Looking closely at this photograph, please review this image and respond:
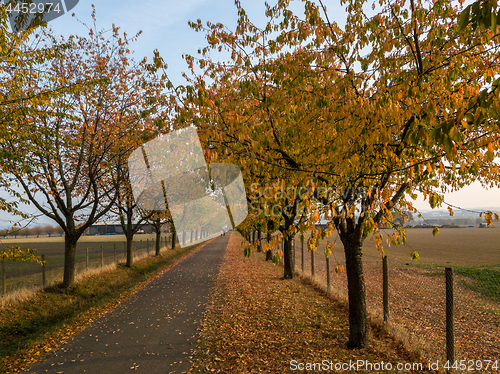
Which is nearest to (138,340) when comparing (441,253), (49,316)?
(49,316)

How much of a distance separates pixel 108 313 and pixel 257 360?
5412mm

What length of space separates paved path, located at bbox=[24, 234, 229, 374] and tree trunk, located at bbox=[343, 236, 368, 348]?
323 cm

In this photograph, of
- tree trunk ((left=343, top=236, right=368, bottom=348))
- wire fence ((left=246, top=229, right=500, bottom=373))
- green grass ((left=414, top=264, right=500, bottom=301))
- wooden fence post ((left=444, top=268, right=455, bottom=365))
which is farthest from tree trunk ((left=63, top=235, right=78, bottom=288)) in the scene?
green grass ((left=414, top=264, right=500, bottom=301))

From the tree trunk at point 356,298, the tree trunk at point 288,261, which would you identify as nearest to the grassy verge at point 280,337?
the tree trunk at point 356,298

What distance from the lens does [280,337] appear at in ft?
21.4

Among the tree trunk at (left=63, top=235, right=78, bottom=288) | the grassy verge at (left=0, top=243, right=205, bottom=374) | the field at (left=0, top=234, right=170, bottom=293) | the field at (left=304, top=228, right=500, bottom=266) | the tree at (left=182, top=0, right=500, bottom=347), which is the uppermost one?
the tree at (left=182, top=0, right=500, bottom=347)

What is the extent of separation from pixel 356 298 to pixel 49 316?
8.96 m

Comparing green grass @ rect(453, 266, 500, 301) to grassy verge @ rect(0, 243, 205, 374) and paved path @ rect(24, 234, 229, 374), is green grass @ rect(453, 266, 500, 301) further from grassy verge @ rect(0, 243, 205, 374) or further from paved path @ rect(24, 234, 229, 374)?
grassy verge @ rect(0, 243, 205, 374)

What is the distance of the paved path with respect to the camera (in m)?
5.27

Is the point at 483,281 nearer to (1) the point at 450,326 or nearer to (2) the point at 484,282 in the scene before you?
(2) the point at 484,282

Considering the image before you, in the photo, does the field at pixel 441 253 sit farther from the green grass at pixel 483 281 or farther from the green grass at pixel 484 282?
the green grass at pixel 484 282

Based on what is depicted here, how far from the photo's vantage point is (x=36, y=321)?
8531 millimetres

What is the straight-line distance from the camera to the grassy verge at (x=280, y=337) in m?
5.30

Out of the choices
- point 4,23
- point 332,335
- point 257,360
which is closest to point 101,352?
point 257,360
